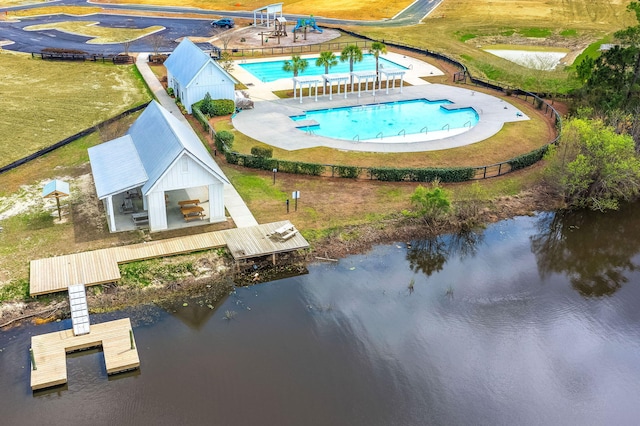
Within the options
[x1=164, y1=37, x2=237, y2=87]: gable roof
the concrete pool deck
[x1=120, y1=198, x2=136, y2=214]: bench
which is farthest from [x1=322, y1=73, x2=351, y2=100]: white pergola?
[x1=120, y1=198, x2=136, y2=214]: bench

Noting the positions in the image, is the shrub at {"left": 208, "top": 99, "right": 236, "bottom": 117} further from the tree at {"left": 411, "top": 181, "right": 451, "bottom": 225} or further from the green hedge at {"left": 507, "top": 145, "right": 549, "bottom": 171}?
the green hedge at {"left": 507, "top": 145, "right": 549, "bottom": 171}

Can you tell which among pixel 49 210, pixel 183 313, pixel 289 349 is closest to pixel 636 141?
pixel 289 349

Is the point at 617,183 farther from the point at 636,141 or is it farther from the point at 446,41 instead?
the point at 446,41

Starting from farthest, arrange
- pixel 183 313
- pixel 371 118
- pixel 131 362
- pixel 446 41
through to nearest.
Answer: pixel 446 41
pixel 371 118
pixel 183 313
pixel 131 362

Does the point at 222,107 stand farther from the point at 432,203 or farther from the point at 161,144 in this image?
the point at 432,203

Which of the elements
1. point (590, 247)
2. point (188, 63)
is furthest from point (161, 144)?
point (590, 247)

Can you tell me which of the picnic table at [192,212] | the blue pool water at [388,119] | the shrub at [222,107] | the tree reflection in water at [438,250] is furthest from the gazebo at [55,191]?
the blue pool water at [388,119]
